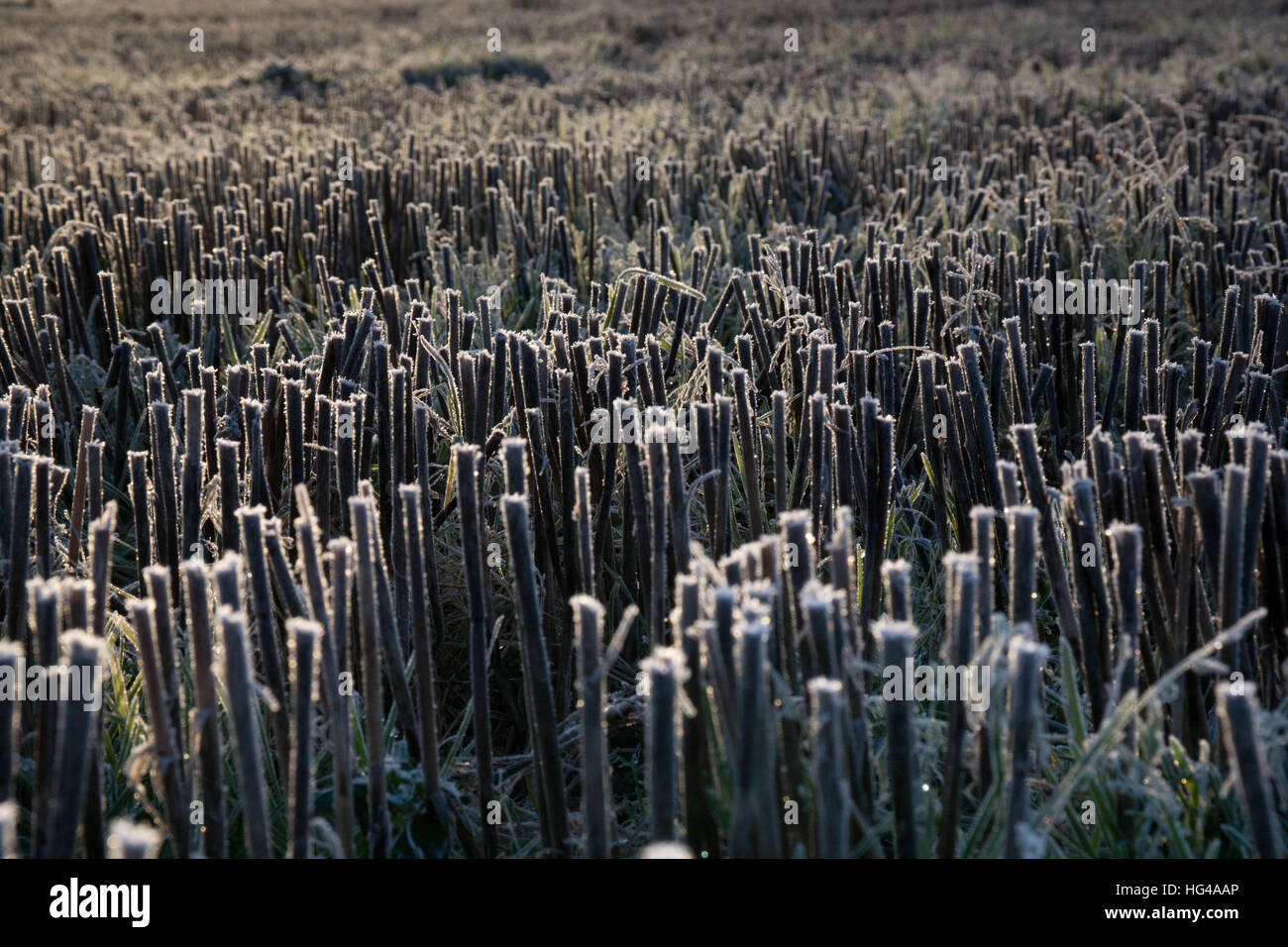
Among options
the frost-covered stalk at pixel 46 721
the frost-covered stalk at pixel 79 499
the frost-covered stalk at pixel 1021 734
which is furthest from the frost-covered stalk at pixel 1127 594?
the frost-covered stalk at pixel 79 499

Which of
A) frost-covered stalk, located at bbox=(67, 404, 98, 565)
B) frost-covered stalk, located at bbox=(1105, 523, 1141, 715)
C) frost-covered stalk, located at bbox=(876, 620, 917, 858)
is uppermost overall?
frost-covered stalk, located at bbox=(67, 404, 98, 565)

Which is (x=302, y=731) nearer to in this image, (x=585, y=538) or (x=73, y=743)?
(x=73, y=743)

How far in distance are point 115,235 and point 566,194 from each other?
188 cm

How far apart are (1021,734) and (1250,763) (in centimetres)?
21

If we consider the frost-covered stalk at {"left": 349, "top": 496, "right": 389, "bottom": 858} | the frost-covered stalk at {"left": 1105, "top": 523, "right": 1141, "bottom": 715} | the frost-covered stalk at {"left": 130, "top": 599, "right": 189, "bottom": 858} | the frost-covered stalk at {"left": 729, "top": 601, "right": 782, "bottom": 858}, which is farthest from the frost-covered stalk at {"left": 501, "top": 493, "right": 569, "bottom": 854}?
the frost-covered stalk at {"left": 1105, "top": 523, "right": 1141, "bottom": 715}

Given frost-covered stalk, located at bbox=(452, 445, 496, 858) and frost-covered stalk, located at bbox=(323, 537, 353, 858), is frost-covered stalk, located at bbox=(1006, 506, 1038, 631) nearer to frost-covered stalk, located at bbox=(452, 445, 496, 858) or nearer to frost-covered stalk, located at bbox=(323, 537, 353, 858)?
frost-covered stalk, located at bbox=(452, 445, 496, 858)

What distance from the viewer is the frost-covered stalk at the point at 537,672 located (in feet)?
4.11

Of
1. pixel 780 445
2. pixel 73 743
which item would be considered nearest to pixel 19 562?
pixel 73 743

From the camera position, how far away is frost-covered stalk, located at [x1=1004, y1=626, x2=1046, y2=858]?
3.35ft

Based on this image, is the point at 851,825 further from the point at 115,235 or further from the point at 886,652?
the point at 115,235

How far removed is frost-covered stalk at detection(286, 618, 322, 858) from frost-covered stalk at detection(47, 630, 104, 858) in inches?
7.5

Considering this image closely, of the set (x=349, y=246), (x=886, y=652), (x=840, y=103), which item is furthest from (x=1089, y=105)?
(x=886, y=652)

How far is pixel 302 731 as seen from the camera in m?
1.16

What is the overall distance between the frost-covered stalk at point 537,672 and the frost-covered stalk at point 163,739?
0.40 meters
